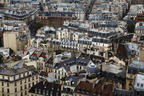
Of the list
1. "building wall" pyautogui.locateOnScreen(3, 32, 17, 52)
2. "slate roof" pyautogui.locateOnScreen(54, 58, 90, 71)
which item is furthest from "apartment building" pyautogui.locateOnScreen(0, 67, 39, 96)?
"building wall" pyautogui.locateOnScreen(3, 32, 17, 52)

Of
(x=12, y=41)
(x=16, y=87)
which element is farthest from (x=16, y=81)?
(x=12, y=41)

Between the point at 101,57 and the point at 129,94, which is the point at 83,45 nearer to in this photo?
the point at 101,57

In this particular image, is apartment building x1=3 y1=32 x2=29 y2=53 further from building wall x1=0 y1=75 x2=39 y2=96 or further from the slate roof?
building wall x1=0 y1=75 x2=39 y2=96

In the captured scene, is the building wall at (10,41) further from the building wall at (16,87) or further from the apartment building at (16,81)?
the building wall at (16,87)

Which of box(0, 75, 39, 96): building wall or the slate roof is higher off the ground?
the slate roof

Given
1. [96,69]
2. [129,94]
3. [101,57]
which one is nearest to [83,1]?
[101,57]

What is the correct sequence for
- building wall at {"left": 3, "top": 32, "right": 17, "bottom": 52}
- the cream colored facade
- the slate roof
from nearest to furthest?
1. the cream colored facade
2. the slate roof
3. building wall at {"left": 3, "top": 32, "right": 17, "bottom": 52}

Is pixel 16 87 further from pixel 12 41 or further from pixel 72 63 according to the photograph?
pixel 12 41

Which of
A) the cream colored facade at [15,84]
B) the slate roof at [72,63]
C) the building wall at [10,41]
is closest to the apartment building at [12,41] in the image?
the building wall at [10,41]

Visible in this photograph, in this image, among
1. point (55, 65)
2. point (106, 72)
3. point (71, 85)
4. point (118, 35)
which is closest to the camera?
point (71, 85)
